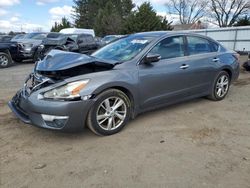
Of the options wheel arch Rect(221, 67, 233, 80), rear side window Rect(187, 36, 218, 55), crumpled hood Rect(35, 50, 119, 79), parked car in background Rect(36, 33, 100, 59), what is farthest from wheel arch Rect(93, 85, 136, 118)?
parked car in background Rect(36, 33, 100, 59)

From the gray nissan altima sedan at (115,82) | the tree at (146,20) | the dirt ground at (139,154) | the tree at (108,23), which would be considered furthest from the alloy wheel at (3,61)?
the tree at (108,23)

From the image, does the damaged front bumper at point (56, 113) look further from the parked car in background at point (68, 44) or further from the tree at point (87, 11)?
the tree at point (87, 11)

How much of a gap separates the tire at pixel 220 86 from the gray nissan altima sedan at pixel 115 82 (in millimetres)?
184

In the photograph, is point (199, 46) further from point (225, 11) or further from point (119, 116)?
point (225, 11)

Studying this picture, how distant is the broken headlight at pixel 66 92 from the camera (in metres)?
3.45

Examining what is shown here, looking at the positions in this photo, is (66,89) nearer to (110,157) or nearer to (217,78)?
(110,157)

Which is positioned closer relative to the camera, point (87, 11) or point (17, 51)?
point (17, 51)

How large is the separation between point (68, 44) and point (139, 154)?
1200cm

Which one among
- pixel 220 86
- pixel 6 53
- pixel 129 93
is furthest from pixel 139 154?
pixel 6 53

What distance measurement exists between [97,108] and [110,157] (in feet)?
2.41

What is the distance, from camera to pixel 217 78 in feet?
17.9

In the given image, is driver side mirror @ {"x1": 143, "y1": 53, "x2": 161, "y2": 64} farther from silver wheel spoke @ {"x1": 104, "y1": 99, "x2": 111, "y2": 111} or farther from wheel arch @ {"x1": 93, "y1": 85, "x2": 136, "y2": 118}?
silver wheel spoke @ {"x1": 104, "y1": 99, "x2": 111, "y2": 111}

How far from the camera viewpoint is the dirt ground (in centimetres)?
280

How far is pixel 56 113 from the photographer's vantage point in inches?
134
